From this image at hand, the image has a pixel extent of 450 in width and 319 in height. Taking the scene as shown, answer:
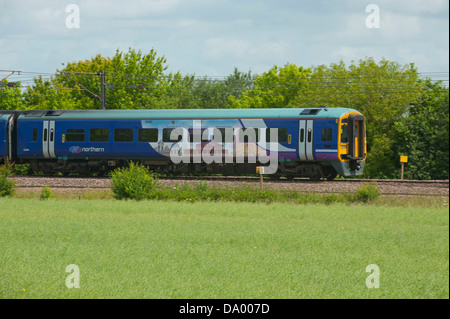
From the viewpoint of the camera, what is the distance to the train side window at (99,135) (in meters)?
32.3

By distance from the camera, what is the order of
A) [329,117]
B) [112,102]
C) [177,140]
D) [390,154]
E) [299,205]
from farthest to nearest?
[112,102], [390,154], [177,140], [329,117], [299,205]

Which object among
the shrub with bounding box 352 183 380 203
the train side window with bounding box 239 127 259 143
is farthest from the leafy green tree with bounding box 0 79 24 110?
the shrub with bounding box 352 183 380 203

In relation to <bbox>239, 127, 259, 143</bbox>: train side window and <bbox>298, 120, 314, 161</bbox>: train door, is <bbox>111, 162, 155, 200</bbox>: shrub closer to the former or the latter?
<bbox>239, 127, 259, 143</bbox>: train side window

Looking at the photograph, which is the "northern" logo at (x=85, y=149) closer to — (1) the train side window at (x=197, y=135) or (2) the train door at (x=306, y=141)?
(1) the train side window at (x=197, y=135)

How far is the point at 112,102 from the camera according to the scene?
57344 mm

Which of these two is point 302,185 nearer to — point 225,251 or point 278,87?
point 225,251

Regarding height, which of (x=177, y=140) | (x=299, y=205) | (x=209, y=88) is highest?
(x=209, y=88)

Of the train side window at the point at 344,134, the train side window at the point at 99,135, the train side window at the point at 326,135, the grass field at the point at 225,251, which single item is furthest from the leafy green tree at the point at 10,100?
the grass field at the point at 225,251

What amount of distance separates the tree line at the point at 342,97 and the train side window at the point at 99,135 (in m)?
4.19

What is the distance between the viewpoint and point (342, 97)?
45844mm

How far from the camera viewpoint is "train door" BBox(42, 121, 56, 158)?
109 feet
